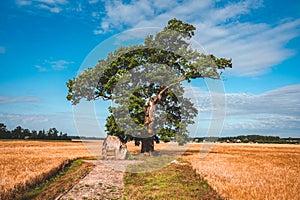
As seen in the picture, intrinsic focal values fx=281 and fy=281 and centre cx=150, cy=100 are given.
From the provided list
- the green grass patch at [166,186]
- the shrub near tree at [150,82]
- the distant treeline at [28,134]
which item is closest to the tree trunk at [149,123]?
the shrub near tree at [150,82]

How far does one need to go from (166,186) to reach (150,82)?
1494cm

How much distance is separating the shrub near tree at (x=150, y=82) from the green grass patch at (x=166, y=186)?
9661mm

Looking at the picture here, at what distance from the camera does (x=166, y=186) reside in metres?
12.9

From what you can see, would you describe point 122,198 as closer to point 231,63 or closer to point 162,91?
point 162,91

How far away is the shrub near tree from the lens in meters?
26.0

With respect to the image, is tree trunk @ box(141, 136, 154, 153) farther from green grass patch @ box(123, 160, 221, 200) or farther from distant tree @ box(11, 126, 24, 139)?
distant tree @ box(11, 126, 24, 139)

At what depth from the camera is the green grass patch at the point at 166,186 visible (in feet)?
36.8

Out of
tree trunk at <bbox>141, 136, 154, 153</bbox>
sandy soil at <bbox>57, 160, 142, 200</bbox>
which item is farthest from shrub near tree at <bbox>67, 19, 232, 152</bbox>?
sandy soil at <bbox>57, 160, 142, 200</bbox>

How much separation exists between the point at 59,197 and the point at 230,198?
21.1 feet

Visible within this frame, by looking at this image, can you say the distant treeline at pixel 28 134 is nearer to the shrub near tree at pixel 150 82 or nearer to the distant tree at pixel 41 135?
the distant tree at pixel 41 135

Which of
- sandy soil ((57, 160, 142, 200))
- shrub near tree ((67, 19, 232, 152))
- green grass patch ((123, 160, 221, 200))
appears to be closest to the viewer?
green grass patch ((123, 160, 221, 200))

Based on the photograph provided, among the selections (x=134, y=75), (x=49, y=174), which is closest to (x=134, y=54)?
(x=134, y=75)

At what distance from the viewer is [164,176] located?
1563cm

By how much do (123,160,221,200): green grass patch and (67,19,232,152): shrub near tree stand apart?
9.66m
